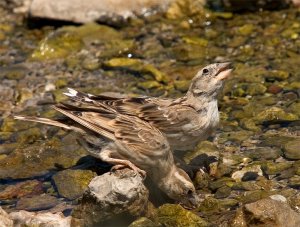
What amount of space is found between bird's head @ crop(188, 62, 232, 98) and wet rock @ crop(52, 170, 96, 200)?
4.78 feet

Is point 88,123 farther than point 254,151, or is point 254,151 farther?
point 254,151

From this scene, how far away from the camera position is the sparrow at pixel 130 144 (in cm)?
724

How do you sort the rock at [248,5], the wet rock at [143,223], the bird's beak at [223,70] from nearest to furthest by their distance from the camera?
the wet rock at [143,223]
the bird's beak at [223,70]
the rock at [248,5]

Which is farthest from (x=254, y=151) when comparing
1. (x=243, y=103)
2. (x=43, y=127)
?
(x=43, y=127)

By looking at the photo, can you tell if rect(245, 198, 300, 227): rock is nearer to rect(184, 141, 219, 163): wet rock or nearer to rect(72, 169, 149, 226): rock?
rect(72, 169, 149, 226): rock

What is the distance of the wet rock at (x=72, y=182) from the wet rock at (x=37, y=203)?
13 centimetres

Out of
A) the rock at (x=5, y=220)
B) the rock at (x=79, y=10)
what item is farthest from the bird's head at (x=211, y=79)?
the rock at (x=79, y=10)

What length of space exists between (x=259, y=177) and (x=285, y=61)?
123 inches

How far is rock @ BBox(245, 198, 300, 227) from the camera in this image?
653 cm

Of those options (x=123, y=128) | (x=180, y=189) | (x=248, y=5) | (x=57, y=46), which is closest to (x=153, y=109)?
(x=123, y=128)

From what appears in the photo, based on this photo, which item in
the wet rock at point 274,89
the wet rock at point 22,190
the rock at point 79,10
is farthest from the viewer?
the rock at point 79,10

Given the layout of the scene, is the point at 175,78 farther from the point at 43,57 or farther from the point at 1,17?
the point at 1,17

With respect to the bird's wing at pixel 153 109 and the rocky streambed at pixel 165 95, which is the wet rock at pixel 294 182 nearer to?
the rocky streambed at pixel 165 95

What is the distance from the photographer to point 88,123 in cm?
753
